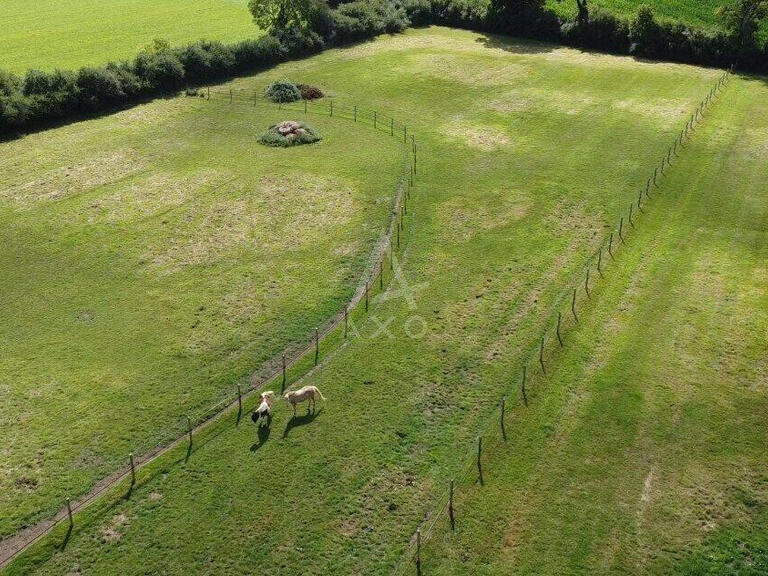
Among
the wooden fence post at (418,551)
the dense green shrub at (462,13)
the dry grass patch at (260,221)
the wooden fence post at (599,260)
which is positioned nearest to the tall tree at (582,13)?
the dense green shrub at (462,13)

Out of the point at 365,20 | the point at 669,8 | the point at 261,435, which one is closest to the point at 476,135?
the point at 261,435

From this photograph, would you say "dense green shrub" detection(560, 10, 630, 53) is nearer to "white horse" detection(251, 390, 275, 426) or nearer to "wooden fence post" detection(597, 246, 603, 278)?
"wooden fence post" detection(597, 246, 603, 278)

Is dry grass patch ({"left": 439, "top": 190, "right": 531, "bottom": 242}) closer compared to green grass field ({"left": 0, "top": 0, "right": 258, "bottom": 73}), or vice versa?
dry grass patch ({"left": 439, "top": 190, "right": 531, "bottom": 242})

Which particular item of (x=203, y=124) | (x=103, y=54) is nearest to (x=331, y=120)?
(x=203, y=124)

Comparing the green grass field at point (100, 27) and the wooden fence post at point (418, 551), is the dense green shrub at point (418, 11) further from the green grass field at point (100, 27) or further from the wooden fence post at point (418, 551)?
the wooden fence post at point (418, 551)

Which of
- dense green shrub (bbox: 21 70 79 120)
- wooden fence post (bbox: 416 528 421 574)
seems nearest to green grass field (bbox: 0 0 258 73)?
dense green shrub (bbox: 21 70 79 120)

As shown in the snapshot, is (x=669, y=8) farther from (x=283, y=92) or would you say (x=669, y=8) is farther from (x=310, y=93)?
(x=283, y=92)
